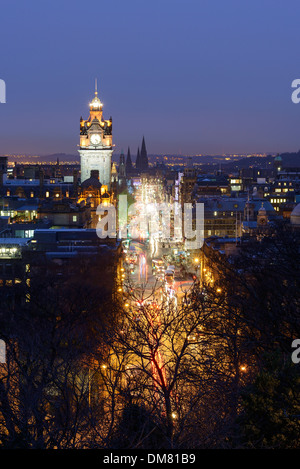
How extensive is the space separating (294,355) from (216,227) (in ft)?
192

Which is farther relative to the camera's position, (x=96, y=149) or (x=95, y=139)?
(x=95, y=139)

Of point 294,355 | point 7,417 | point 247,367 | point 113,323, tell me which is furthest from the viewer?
point 113,323

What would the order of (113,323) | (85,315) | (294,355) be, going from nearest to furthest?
(294,355), (113,323), (85,315)

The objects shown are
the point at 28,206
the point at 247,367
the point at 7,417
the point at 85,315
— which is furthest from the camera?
the point at 28,206

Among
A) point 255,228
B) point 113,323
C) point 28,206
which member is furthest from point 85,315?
point 28,206

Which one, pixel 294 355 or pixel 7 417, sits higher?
pixel 294 355

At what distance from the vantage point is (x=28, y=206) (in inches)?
2749

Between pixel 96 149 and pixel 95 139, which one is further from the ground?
pixel 95 139
